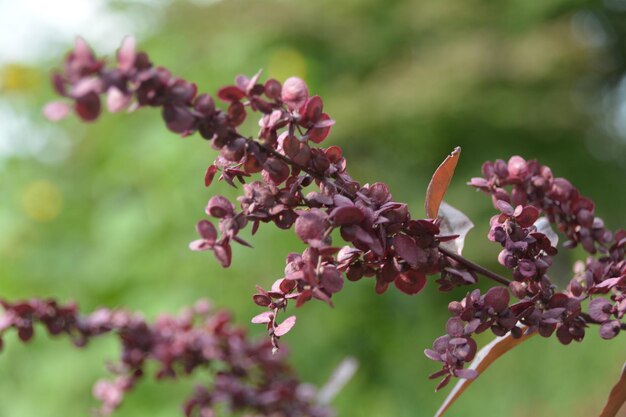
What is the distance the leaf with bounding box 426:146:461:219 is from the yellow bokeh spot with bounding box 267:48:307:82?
193 cm

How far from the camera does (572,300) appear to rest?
426 millimetres

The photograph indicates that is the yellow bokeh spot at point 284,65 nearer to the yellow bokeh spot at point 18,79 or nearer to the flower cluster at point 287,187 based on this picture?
the yellow bokeh spot at point 18,79

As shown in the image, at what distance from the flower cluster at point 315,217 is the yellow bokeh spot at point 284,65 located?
2005mm

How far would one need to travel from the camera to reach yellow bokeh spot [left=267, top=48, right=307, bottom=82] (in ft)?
7.88

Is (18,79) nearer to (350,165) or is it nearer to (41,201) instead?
(41,201)

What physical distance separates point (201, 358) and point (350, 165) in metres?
1.67

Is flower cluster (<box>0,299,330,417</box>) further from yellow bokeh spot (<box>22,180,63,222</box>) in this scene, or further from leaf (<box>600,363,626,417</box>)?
yellow bokeh spot (<box>22,180,63,222</box>)

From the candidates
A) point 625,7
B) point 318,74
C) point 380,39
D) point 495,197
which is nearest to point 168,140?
point 318,74

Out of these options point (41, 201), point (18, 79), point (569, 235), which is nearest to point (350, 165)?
point (41, 201)

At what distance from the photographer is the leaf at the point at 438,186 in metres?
0.48

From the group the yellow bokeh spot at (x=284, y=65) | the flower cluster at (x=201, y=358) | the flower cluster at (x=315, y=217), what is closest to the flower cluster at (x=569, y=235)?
the flower cluster at (x=315, y=217)

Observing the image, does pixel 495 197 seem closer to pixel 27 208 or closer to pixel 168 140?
pixel 168 140

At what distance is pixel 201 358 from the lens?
74 centimetres

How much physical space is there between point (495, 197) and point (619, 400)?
155 mm
